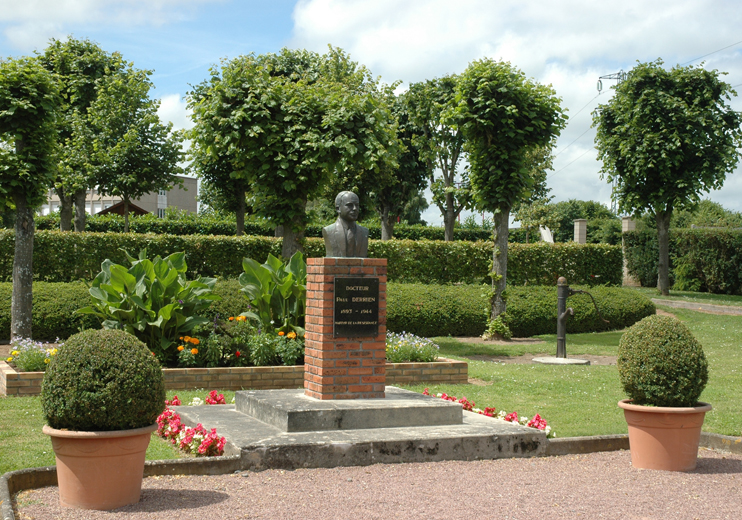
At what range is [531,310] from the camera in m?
16.7

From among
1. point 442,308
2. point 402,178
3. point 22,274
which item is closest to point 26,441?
point 22,274

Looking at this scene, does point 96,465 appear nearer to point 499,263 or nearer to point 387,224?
point 499,263

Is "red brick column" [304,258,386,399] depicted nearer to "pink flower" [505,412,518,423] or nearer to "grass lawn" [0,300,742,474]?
"pink flower" [505,412,518,423]

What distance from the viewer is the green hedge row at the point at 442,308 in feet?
40.4

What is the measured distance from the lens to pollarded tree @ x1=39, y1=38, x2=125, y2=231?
67.2 feet

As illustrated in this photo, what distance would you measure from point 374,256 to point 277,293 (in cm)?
815

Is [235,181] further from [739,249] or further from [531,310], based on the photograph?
[739,249]

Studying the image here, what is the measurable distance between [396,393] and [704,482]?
3207 mm

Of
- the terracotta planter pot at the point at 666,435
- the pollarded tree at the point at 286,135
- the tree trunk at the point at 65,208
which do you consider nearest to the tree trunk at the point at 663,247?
the pollarded tree at the point at 286,135

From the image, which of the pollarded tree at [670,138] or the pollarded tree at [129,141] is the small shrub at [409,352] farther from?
the pollarded tree at [670,138]

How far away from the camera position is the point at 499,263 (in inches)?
631

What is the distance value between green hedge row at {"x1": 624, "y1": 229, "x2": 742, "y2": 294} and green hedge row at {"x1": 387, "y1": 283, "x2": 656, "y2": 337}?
10.8 metres

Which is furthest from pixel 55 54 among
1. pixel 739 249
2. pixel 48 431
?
pixel 739 249

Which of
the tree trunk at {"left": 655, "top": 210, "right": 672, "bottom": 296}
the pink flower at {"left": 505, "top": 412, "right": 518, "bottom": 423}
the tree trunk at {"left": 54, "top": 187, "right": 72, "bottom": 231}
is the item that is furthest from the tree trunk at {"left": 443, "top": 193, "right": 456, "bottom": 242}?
the pink flower at {"left": 505, "top": 412, "right": 518, "bottom": 423}
